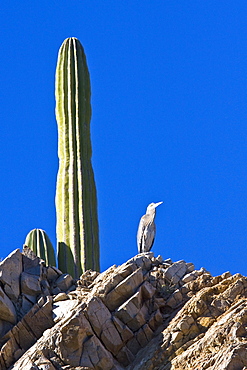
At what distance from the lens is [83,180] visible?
27.9m

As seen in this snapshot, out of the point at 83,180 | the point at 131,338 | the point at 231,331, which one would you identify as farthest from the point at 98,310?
the point at 83,180

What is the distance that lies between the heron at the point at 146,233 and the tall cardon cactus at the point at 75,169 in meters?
1.29

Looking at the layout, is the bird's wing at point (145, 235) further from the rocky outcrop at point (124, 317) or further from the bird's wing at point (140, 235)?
the rocky outcrop at point (124, 317)

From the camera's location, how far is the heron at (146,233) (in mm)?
26859

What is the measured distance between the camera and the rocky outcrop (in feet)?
74.0

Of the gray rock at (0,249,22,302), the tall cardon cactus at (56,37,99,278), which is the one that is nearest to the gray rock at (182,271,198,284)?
the tall cardon cactus at (56,37,99,278)

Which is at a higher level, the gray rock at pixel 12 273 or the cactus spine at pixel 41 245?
the cactus spine at pixel 41 245

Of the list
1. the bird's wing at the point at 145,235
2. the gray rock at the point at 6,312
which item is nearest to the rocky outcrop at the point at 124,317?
the gray rock at the point at 6,312

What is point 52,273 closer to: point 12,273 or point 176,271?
point 12,273

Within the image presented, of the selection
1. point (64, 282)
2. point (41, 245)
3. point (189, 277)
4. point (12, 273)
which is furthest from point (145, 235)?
point (12, 273)

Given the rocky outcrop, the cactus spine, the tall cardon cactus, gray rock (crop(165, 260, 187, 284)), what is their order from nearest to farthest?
1. the rocky outcrop
2. gray rock (crop(165, 260, 187, 284))
3. the cactus spine
4. the tall cardon cactus

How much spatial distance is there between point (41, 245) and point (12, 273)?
9.63 feet

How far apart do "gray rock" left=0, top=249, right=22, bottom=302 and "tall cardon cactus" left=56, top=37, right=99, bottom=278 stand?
2.78 metres

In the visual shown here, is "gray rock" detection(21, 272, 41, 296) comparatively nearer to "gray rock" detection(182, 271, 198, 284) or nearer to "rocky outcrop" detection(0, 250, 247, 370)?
"rocky outcrop" detection(0, 250, 247, 370)
